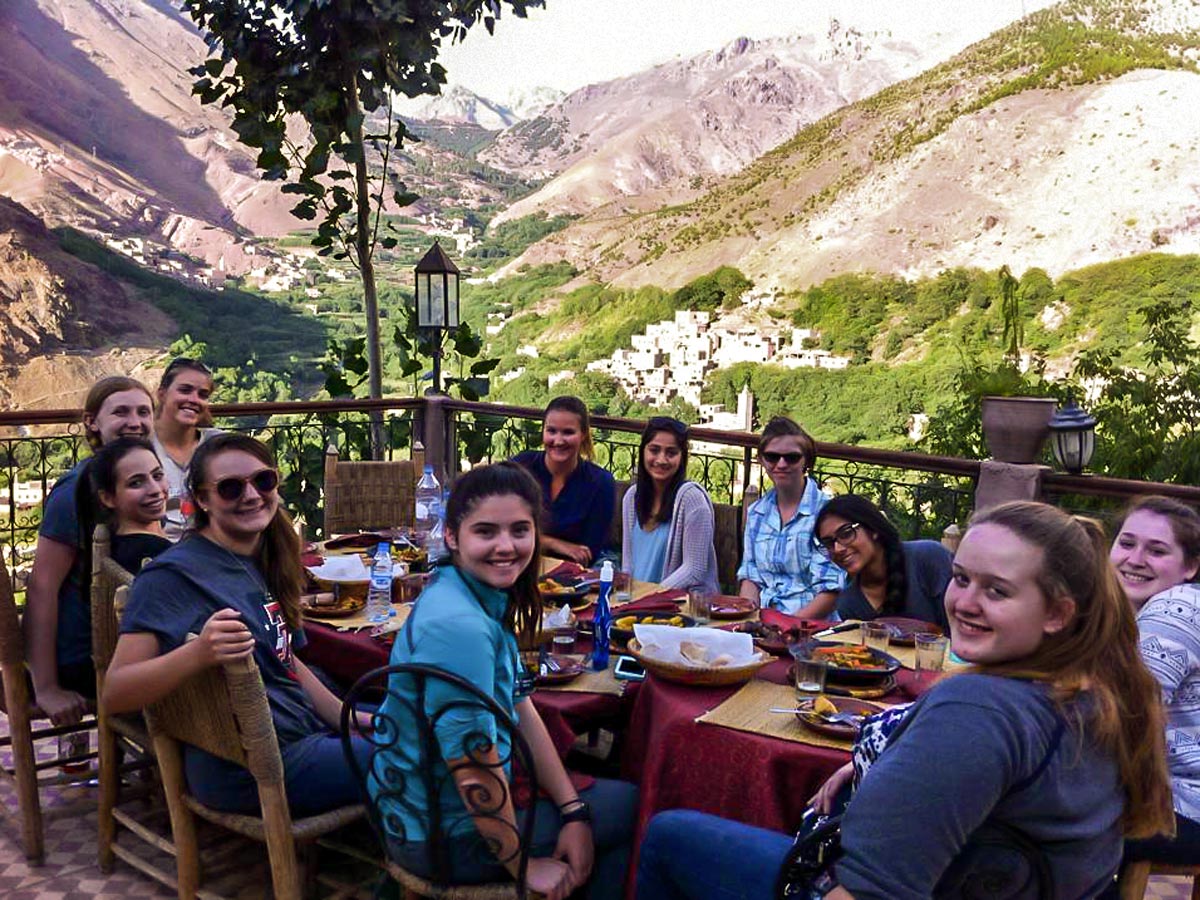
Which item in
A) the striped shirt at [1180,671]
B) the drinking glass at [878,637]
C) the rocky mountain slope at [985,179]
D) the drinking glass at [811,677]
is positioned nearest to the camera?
the striped shirt at [1180,671]

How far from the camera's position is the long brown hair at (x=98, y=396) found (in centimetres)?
285

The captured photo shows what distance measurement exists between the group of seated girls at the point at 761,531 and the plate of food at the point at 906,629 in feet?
0.68

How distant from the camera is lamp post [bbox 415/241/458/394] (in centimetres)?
569

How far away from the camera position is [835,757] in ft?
5.16

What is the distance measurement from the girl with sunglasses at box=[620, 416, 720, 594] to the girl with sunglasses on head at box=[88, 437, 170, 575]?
4.98ft

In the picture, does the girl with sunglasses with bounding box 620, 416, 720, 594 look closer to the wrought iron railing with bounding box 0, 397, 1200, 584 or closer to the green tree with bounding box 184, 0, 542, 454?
the wrought iron railing with bounding box 0, 397, 1200, 584

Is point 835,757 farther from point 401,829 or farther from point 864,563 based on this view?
point 864,563

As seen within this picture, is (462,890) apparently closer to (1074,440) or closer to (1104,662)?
(1104,662)

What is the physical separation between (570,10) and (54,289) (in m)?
37.4

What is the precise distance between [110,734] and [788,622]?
160 centimetres

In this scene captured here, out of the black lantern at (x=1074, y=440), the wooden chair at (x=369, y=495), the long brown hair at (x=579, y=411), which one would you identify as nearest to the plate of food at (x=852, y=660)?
the long brown hair at (x=579, y=411)

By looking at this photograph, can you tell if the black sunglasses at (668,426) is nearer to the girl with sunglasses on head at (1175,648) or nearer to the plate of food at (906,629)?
the plate of food at (906,629)

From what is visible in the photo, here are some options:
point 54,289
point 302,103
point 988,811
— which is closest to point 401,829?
point 988,811

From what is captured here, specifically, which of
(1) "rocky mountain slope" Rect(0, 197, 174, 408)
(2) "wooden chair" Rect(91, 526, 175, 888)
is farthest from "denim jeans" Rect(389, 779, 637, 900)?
(1) "rocky mountain slope" Rect(0, 197, 174, 408)
